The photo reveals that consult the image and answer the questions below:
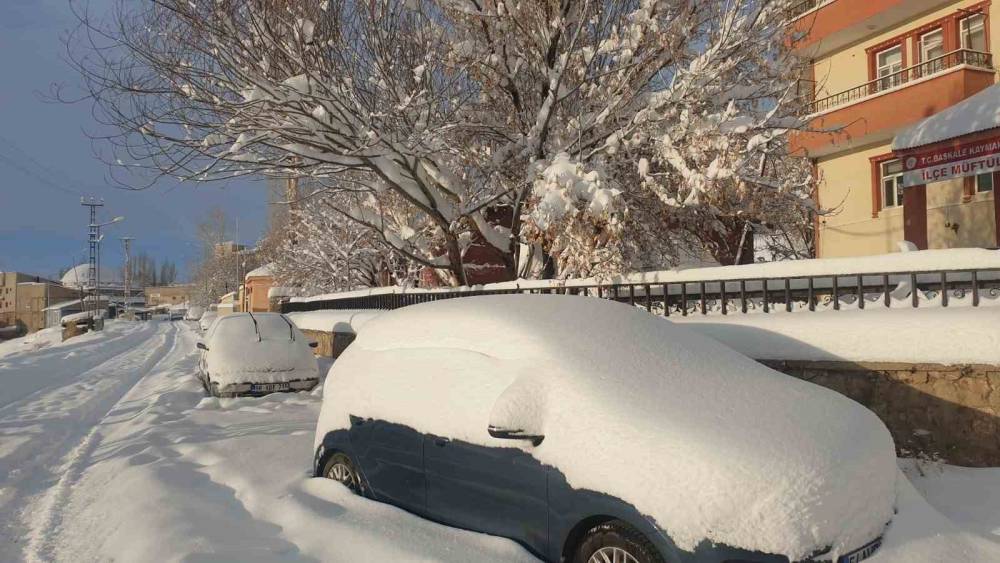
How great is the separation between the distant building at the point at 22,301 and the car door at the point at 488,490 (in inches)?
3661

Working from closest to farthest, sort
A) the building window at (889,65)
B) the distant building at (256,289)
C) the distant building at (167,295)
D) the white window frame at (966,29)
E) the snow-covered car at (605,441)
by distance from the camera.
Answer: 1. the snow-covered car at (605,441)
2. the white window frame at (966,29)
3. the building window at (889,65)
4. the distant building at (256,289)
5. the distant building at (167,295)

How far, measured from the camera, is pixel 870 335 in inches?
222

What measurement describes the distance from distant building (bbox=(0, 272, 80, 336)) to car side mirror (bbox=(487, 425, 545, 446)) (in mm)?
93625

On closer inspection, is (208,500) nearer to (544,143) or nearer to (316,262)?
(544,143)

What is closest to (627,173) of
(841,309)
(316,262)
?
(841,309)

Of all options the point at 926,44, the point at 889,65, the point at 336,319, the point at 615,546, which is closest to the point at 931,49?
the point at 926,44

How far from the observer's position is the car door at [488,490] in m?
3.46

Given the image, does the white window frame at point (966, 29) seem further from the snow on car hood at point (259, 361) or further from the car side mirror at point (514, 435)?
the car side mirror at point (514, 435)

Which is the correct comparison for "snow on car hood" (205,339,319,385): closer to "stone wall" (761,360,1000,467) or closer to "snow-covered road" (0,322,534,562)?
"snow-covered road" (0,322,534,562)

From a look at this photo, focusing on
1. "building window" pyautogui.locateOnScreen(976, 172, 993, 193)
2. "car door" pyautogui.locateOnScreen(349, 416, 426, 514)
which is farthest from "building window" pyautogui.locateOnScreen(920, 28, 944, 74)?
"car door" pyautogui.locateOnScreen(349, 416, 426, 514)

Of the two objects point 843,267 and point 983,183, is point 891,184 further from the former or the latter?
point 843,267

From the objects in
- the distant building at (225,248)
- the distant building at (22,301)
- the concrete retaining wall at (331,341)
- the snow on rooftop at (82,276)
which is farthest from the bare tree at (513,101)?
the snow on rooftop at (82,276)

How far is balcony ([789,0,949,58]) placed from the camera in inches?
590

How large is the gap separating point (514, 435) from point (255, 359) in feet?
26.6
